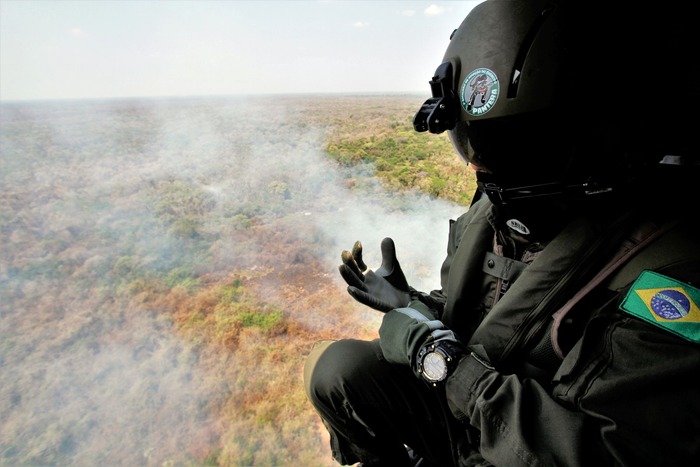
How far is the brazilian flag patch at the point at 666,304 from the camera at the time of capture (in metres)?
0.79

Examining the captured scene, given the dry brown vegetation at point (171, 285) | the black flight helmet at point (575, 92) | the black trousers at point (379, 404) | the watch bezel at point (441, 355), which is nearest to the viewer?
the black flight helmet at point (575, 92)

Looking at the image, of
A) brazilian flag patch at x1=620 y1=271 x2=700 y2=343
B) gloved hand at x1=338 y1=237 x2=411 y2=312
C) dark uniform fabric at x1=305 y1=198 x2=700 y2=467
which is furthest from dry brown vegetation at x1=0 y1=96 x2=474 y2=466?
brazilian flag patch at x1=620 y1=271 x2=700 y2=343

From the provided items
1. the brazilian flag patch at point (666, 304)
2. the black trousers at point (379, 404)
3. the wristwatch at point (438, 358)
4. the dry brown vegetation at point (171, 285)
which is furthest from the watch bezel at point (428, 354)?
the dry brown vegetation at point (171, 285)

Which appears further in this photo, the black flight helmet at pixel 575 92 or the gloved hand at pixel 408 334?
the gloved hand at pixel 408 334

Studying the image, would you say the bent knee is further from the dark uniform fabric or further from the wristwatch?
the wristwatch

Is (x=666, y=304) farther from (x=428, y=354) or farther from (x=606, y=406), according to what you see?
(x=428, y=354)

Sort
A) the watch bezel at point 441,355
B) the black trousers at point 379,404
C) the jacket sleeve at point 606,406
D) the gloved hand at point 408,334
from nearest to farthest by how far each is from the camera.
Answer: the jacket sleeve at point 606,406 < the watch bezel at point 441,355 < the gloved hand at point 408,334 < the black trousers at point 379,404

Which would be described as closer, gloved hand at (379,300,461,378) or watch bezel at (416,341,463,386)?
watch bezel at (416,341,463,386)

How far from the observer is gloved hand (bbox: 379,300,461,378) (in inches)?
48.9

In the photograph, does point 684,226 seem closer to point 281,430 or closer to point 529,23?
point 529,23

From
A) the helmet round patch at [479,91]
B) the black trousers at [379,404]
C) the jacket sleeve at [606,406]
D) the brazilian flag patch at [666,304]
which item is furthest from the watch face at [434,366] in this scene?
the helmet round patch at [479,91]

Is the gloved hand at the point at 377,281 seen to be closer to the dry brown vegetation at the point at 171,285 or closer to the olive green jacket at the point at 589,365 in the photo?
the olive green jacket at the point at 589,365

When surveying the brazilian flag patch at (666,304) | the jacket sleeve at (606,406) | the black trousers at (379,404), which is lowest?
the black trousers at (379,404)

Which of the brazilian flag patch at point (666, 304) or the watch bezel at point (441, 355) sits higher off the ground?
the brazilian flag patch at point (666, 304)
